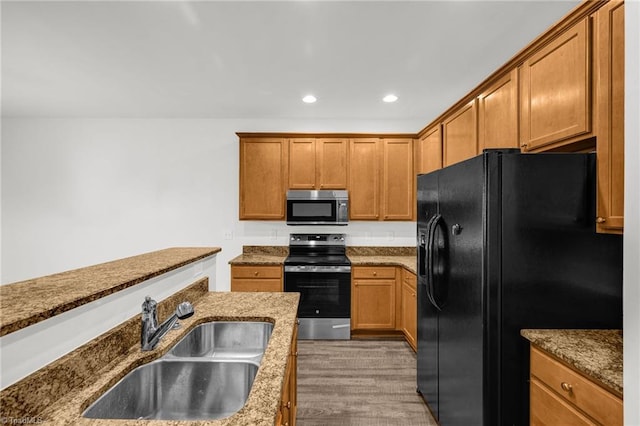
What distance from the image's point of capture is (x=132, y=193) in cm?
423

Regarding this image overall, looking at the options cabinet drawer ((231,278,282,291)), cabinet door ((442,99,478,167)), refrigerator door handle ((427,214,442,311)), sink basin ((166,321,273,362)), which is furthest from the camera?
cabinet drawer ((231,278,282,291))

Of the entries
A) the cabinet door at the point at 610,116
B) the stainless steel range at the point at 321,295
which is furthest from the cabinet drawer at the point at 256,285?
the cabinet door at the point at 610,116

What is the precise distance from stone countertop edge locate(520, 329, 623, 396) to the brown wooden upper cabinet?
2.75 m

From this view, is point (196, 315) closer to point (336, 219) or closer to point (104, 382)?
point (104, 382)

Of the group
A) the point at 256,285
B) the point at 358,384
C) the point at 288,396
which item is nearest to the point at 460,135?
the point at 358,384

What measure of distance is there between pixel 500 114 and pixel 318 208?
2190mm

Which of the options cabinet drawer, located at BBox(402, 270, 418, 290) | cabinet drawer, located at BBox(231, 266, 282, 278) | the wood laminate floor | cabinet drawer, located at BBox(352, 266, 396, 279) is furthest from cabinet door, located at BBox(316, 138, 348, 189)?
the wood laminate floor

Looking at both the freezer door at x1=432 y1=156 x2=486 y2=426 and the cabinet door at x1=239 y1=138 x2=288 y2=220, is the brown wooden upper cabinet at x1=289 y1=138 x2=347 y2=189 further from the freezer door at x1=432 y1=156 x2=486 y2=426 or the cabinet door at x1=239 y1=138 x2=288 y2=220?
the freezer door at x1=432 y1=156 x2=486 y2=426


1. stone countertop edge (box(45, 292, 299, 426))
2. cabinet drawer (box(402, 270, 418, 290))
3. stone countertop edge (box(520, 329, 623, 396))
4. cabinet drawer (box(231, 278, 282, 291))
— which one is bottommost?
cabinet drawer (box(231, 278, 282, 291))

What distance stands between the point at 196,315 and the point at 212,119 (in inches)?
127

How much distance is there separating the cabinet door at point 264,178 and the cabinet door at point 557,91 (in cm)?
258

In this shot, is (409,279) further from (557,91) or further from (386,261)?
(557,91)

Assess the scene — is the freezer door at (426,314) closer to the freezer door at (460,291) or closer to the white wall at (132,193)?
the freezer door at (460,291)

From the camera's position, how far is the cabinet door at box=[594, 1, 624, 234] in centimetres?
128
